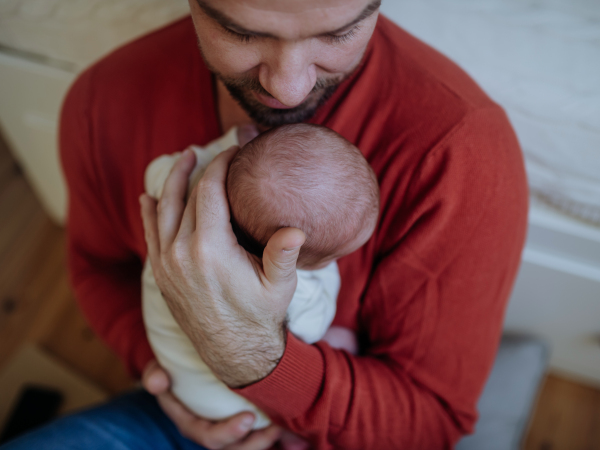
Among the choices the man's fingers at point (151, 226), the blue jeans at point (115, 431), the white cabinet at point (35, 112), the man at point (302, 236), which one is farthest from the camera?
the white cabinet at point (35, 112)

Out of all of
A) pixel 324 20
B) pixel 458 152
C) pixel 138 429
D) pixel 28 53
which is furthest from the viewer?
pixel 28 53

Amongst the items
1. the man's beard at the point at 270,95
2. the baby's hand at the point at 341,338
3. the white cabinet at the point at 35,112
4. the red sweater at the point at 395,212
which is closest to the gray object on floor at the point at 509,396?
the red sweater at the point at 395,212

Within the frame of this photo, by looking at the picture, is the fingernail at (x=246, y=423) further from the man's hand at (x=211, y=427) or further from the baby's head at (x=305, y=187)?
the baby's head at (x=305, y=187)

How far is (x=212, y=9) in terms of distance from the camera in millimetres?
551

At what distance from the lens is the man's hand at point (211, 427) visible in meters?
0.82

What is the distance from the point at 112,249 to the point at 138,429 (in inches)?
16.8

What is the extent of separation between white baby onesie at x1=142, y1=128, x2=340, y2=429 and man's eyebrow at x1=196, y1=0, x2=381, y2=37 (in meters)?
0.23

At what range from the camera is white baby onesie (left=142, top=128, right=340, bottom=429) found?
771 millimetres

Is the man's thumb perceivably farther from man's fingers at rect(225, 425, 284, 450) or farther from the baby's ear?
man's fingers at rect(225, 425, 284, 450)

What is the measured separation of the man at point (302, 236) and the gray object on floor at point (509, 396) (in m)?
0.34

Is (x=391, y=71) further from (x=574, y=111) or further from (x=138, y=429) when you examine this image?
(x=138, y=429)

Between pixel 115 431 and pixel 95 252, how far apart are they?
1.40 ft

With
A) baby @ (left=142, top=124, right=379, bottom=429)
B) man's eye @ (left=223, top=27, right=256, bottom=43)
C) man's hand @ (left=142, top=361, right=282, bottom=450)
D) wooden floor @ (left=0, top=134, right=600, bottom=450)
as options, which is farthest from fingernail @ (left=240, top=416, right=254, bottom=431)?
wooden floor @ (left=0, top=134, right=600, bottom=450)

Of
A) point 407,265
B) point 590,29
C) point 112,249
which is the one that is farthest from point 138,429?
point 590,29
